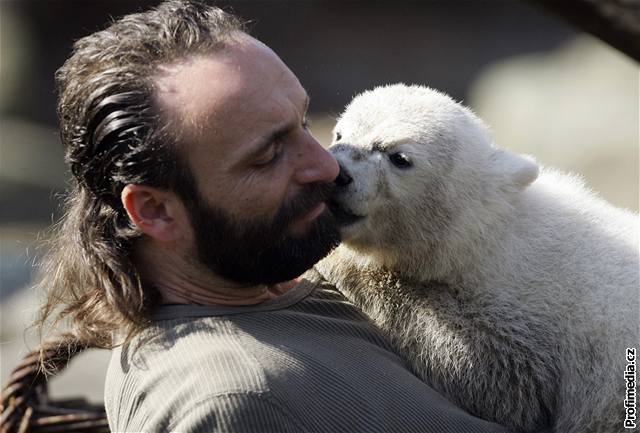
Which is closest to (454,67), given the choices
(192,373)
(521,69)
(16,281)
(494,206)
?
(521,69)

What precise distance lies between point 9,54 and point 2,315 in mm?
8048

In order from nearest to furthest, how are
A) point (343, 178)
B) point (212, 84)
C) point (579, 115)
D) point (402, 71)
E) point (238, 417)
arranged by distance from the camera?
1. point (238, 417)
2. point (212, 84)
3. point (343, 178)
4. point (579, 115)
5. point (402, 71)

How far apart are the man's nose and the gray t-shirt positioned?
414 millimetres

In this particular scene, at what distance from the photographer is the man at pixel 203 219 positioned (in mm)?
2590

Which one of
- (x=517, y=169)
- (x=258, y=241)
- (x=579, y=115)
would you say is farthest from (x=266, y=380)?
(x=579, y=115)

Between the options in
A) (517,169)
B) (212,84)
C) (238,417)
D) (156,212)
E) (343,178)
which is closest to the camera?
(238,417)

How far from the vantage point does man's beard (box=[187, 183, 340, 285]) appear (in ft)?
8.96

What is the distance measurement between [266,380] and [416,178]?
1077mm

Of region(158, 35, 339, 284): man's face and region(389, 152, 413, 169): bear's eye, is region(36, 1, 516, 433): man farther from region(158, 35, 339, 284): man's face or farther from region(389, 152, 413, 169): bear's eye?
region(389, 152, 413, 169): bear's eye

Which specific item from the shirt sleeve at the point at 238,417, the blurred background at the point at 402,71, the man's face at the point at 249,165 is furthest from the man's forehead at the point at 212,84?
the blurred background at the point at 402,71

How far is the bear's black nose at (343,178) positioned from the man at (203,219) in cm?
13

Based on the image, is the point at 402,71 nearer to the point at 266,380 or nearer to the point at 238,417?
the point at 266,380

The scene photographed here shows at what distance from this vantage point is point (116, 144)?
106 inches

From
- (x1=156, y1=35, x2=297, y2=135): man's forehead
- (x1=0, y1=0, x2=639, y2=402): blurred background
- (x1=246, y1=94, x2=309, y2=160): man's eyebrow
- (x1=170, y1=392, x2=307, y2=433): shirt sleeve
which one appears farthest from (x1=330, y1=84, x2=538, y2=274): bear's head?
(x1=0, y1=0, x2=639, y2=402): blurred background
